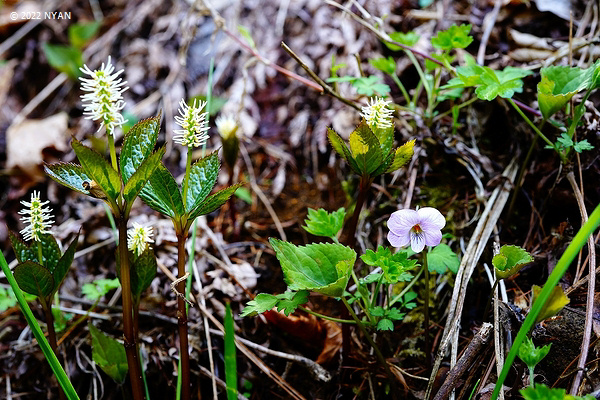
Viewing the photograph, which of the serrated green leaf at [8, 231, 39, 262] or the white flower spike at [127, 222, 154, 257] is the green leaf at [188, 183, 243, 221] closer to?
the white flower spike at [127, 222, 154, 257]

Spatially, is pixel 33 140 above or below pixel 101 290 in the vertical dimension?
above

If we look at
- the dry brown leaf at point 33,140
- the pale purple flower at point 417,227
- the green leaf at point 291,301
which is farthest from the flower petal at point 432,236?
the dry brown leaf at point 33,140

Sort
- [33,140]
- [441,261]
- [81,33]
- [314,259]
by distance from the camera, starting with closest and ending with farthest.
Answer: [314,259], [441,261], [33,140], [81,33]

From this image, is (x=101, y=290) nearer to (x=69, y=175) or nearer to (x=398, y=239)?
(x=69, y=175)

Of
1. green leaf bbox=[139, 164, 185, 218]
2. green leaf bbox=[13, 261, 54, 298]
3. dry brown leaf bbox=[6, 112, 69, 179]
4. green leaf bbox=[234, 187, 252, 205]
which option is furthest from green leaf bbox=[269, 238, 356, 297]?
dry brown leaf bbox=[6, 112, 69, 179]

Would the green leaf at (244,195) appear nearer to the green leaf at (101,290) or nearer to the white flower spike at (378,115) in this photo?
the green leaf at (101,290)

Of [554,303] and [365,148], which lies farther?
[365,148]


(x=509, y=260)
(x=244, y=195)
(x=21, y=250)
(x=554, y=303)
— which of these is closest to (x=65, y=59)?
(x=244, y=195)
